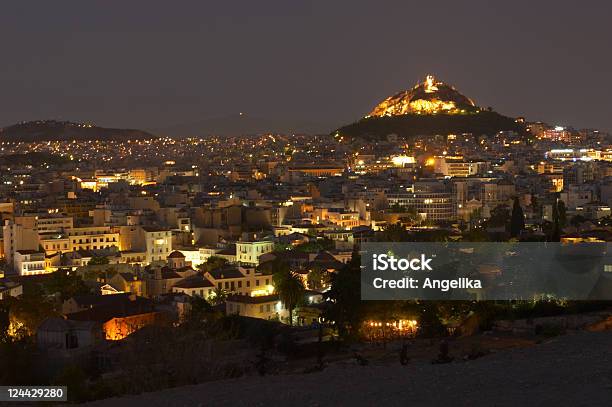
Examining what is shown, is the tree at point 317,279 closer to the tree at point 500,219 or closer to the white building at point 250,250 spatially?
the white building at point 250,250

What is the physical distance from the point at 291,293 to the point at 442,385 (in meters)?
11.7

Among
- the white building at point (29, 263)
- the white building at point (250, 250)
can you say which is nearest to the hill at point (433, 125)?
the white building at point (250, 250)

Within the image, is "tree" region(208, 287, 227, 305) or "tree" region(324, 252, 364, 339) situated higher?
"tree" region(324, 252, 364, 339)

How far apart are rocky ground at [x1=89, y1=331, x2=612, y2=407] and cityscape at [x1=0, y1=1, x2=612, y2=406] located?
24 millimetres

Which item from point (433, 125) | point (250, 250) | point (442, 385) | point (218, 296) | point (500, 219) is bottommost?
point (218, 296)

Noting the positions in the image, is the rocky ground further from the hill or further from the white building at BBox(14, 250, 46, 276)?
the hill

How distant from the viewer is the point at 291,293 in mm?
18188

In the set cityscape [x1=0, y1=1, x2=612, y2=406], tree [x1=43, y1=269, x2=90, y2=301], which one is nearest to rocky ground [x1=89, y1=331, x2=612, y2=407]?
cityscape [x1=0, y1=1, x2=612, y2=406]

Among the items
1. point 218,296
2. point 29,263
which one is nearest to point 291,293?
point 218,296

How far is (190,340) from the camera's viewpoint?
30.6ft

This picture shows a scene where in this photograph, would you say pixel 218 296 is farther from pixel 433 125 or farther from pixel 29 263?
pixel 433 125

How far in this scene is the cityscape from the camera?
23.4 feet

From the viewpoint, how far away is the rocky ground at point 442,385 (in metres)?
6.14

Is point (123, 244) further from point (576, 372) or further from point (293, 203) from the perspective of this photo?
point (576, 372)
